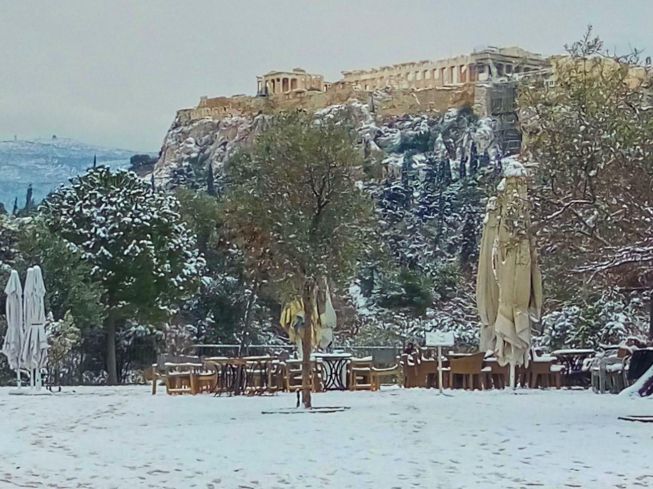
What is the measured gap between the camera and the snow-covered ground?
6367mm

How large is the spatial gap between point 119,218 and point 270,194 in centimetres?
1354

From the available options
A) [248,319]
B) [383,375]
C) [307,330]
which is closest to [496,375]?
[383,375]

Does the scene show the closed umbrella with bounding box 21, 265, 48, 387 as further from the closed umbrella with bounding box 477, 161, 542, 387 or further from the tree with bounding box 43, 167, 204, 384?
the tree with bounding box 43, 167, 204, 384

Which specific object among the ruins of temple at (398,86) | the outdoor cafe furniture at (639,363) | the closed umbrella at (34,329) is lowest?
the outdoor cafe furniture at (639,363)

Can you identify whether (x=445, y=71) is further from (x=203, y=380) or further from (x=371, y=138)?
(x=203, y=380)

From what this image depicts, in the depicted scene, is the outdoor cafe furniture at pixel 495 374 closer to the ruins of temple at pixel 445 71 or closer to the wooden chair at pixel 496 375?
the wooden chair at pixel 496 375

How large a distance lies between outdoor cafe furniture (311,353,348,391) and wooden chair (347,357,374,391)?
5cm

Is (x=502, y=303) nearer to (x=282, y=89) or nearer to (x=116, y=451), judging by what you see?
(x=116, y=451)

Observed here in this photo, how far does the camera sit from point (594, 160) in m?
8.88

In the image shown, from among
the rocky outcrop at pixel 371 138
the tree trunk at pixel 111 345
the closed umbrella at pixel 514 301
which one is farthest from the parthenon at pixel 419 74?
the closed umbrella at pixel 514 301

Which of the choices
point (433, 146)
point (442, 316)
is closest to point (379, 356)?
point (442, 316)

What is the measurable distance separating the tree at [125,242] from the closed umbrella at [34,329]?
7011 millimetres

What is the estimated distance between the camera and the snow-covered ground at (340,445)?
637 centimetres

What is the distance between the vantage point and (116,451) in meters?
7.61
